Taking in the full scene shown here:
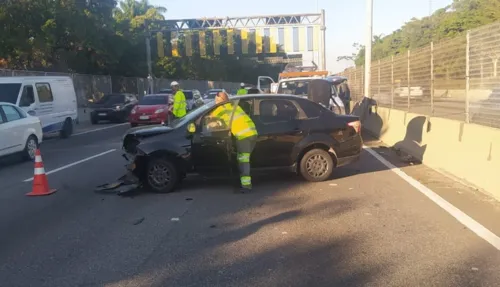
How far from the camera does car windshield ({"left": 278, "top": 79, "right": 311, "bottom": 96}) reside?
17609 millimetres

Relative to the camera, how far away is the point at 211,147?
9.09 metres

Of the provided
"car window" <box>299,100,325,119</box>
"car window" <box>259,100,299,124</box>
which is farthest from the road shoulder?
"car window" <box>259,100,299,124</box>

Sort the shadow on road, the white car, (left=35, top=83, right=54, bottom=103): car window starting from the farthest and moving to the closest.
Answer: (left=35, top=83, right=54, bottom=103): car window → the white car → the shadow on road

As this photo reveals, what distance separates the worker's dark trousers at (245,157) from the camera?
8.88 m

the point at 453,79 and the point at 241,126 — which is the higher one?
the point at 453,79

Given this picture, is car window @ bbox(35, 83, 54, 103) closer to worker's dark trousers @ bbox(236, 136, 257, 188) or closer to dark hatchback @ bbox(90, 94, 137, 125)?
dark hatchback @ bbox(90, 94, 137, 125)

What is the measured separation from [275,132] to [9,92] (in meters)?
11.4

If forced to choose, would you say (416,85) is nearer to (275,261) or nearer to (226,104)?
(226,104)

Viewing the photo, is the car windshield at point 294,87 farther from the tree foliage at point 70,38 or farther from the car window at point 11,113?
the tree foliage at point 70,38

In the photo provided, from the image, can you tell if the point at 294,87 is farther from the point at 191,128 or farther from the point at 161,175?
the point at 161,175

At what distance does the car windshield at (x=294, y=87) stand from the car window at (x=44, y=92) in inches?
317

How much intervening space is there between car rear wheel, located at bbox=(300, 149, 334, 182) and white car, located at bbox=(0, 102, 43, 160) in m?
7.30

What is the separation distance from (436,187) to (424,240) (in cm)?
312

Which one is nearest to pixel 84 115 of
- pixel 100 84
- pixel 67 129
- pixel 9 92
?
pixel 100 84
